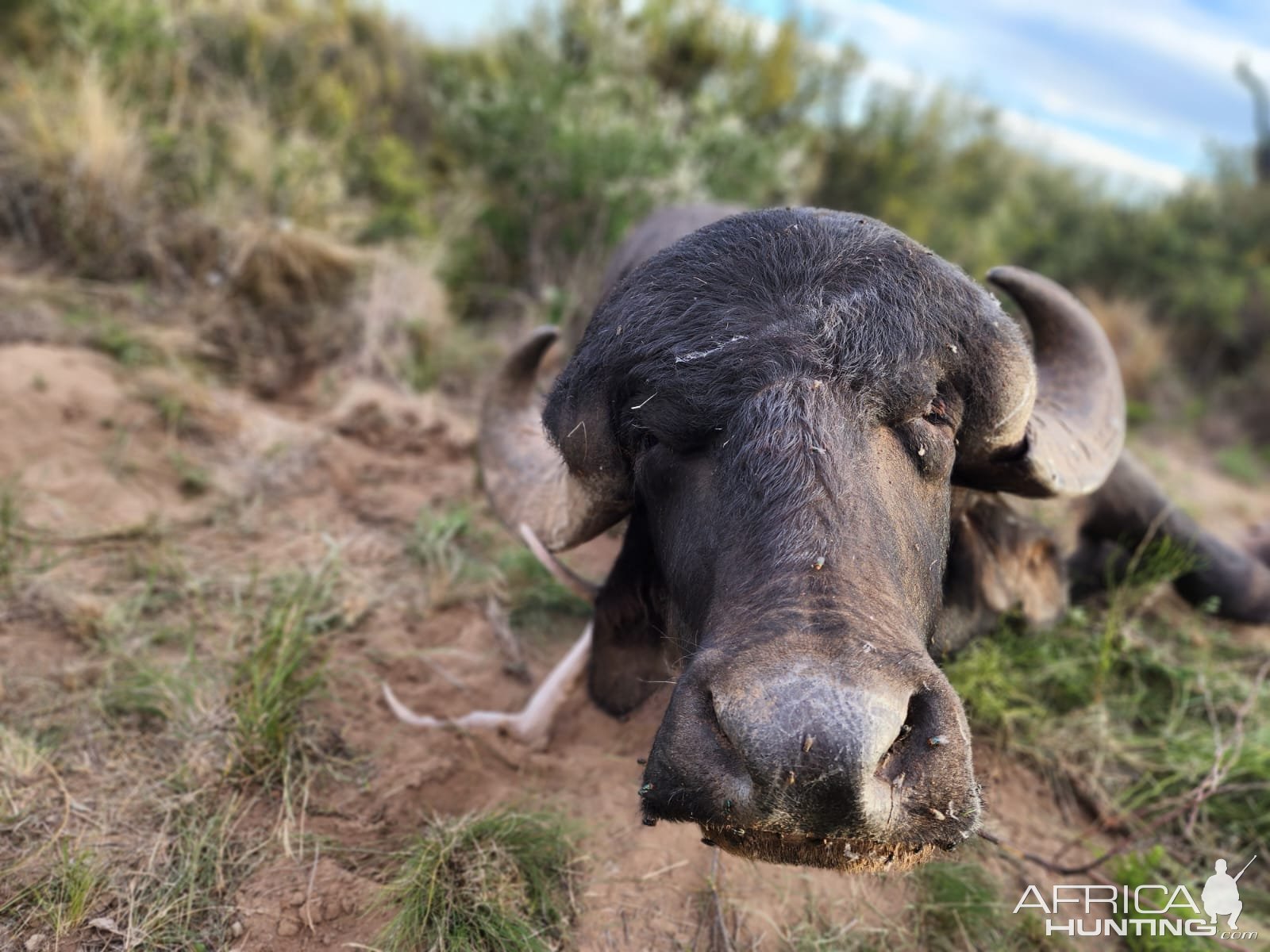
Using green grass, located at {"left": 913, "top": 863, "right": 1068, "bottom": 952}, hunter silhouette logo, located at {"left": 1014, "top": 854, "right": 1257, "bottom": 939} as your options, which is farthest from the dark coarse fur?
hunter silhouette logo, located at {"left": 1014, "top": 854, "right": 1257, "bottom": 939}

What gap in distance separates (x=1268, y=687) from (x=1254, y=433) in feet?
23.3

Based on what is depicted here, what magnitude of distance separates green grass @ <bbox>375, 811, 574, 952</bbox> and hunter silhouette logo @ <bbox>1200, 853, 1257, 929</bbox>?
76.9 inches

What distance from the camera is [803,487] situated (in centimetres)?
162

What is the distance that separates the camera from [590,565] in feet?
13.3

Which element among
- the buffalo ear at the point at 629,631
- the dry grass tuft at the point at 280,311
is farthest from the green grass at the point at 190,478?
the buffalo ear at the point at 629,631

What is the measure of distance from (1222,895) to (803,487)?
2.16 metres

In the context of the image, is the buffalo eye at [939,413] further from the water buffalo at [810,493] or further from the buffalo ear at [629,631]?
the buffalo ear at [629,631]

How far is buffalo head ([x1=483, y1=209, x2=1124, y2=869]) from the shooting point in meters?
1.36

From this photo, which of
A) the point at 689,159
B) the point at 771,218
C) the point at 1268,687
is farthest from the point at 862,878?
the point at 689,159

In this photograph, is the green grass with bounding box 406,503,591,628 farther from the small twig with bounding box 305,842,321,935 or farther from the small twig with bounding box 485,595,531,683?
the small twig with bounding box 305,842,321,935

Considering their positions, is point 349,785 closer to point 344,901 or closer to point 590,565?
point 344,901

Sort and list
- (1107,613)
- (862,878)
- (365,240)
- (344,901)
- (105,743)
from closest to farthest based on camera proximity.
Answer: (344,901) → (862,878) → (105,743) → (1107,613) → (365,240)

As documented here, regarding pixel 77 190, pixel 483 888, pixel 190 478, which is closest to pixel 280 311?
pixel 77 190

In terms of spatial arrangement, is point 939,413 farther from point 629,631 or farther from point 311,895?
point 311,895
